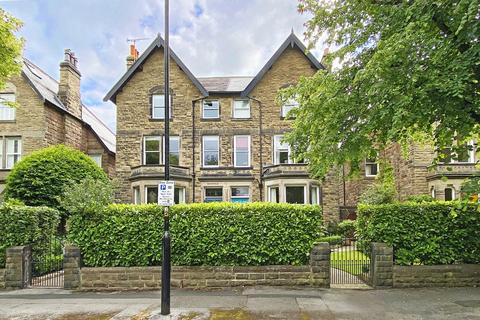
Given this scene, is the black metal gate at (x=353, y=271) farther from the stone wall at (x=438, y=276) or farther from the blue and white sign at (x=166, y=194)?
the blue and white sign at (x=166, y=194)

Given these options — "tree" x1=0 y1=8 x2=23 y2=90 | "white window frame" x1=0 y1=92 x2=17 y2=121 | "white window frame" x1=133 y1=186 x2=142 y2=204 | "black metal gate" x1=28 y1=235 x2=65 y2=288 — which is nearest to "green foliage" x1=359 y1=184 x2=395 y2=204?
"white window frame" x1=133 y1=186 x2=142 y2=204

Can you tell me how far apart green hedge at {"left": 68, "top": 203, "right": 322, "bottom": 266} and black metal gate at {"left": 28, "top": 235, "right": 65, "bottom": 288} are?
5.95ft

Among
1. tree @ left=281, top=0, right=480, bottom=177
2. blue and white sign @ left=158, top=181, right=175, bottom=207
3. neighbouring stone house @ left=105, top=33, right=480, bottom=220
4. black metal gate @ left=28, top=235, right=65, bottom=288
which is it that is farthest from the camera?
neighbouring stone house @ left=105, top=33, right=480, bottom=220

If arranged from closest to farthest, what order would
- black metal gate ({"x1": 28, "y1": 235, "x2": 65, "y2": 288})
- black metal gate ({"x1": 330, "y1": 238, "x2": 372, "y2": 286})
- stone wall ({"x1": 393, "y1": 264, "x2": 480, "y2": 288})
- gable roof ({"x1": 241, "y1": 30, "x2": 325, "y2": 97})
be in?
1. stone wall ({"x1": 393, "y1": 264, "x2": 480, "y2": 288})
2. black metal gate ({"x1": 330, "y1": 238, "x2": 372, "y2": 286})
3. black metal gate ({"x1": 28, "y1": 235, "x2": 65, "y2": 288})
4. gable roof ({"x1": 241, "y1": 30, "x2": 325, "y2": 97})

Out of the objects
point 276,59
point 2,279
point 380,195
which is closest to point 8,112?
point 2,279

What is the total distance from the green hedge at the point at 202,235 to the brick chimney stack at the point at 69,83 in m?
20.0

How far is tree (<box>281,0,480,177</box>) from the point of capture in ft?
23.6

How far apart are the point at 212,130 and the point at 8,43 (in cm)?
1331

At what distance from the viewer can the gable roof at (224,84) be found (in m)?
25.1

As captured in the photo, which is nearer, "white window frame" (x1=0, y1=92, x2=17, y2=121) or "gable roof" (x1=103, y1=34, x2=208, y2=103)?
"gable roof" (x1=103, y1=34, x2=208, y2=103)

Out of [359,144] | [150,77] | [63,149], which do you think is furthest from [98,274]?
[150,77]

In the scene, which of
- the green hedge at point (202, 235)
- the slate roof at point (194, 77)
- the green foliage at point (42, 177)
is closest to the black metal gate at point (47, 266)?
the green hedge at point (202, 235)

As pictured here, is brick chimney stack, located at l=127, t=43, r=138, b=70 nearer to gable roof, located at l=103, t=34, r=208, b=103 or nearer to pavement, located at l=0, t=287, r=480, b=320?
gable roof, located at l=103, t=34, r=208, b=103

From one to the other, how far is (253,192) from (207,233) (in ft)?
45.2
